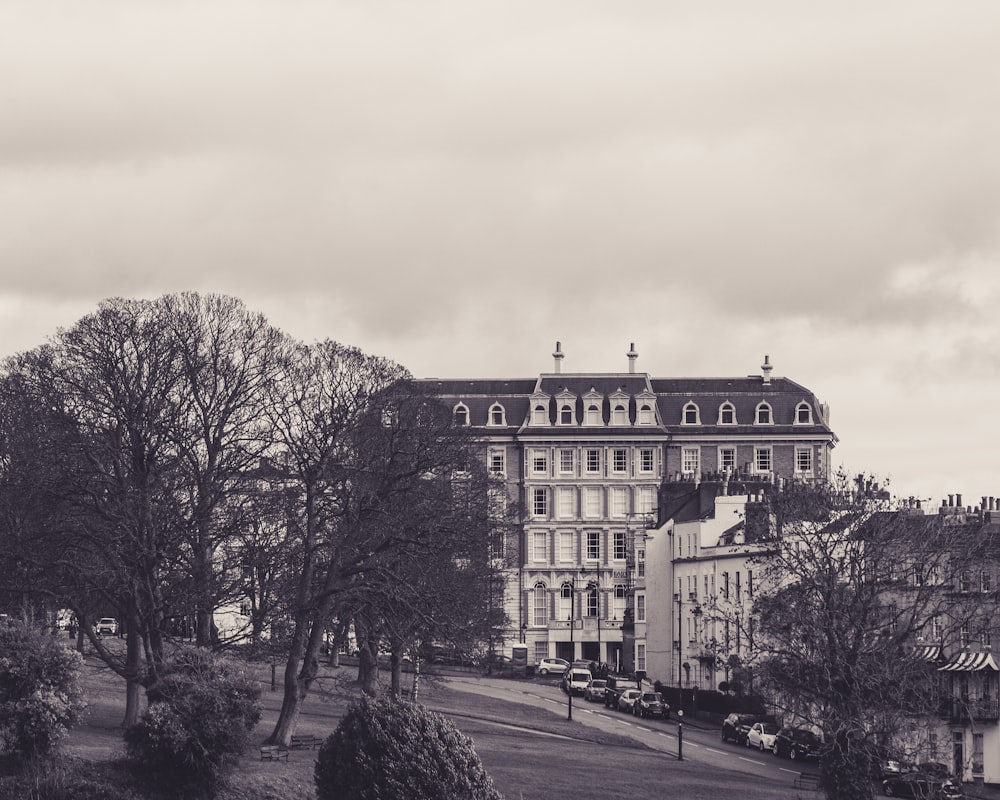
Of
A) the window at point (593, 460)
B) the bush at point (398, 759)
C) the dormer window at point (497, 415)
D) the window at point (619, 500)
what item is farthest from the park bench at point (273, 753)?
the dormer window at point (497, 415)

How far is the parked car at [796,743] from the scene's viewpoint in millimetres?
82938

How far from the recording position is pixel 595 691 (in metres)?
111

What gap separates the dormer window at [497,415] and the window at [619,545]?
1550 centimetres

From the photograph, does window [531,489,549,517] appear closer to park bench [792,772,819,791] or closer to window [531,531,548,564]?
window [531,531,548,564]

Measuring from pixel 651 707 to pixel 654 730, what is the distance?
789 centimetres

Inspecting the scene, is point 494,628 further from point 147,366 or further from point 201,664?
point 201,664

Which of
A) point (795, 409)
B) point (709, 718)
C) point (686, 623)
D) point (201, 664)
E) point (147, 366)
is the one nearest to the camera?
point (201, 664)

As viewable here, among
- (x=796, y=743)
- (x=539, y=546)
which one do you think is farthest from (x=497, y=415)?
(x=796, y=743)

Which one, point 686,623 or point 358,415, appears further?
point 686,623

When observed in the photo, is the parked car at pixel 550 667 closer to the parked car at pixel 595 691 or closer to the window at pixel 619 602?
the parked car at pixel 595 691

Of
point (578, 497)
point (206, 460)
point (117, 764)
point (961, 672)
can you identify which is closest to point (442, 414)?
point (206, 460)

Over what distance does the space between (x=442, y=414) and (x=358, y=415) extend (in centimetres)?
1393

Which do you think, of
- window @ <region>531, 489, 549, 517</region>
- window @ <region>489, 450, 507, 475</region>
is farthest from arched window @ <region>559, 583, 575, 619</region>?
window @ <region>489, 450, 507, 475</region>

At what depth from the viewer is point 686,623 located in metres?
118
